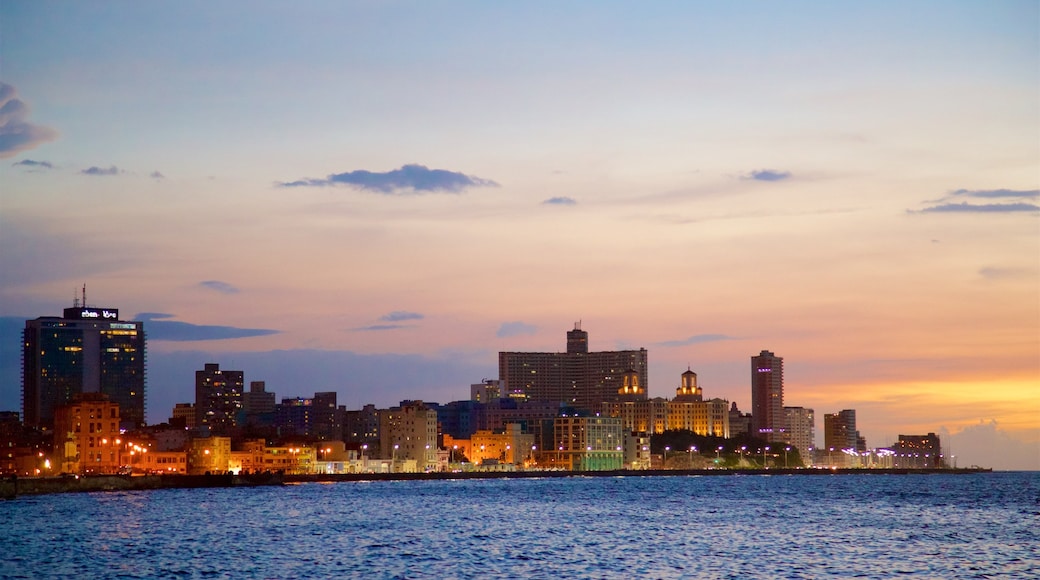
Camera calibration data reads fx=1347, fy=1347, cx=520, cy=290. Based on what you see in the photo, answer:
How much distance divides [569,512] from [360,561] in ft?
208

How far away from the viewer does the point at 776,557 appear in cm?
8469

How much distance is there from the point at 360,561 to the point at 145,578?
46.2 ft

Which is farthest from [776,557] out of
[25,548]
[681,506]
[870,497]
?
[870,497]

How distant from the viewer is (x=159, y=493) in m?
191

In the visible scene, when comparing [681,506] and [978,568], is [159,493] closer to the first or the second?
[681,506]

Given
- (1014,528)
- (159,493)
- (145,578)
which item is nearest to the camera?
(145,578)

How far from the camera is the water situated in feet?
253

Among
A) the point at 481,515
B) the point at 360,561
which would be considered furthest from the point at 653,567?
the point at 481,515

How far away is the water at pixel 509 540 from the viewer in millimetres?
77250

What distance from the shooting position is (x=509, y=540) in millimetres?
99875

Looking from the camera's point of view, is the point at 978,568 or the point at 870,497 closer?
the point at 978,568

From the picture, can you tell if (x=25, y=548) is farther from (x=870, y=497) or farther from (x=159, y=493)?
(x=870, y=497)

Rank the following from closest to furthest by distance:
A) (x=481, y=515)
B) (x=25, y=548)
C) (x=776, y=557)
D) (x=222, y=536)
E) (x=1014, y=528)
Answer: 1. (x=776, y=557)
2. (x=25, y=548)
3. (x=222, y=536)
4. (x=1014, y=528)
5. (x=481, y=515)

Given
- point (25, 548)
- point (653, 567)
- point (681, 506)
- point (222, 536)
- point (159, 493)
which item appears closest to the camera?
point (653, 567)
